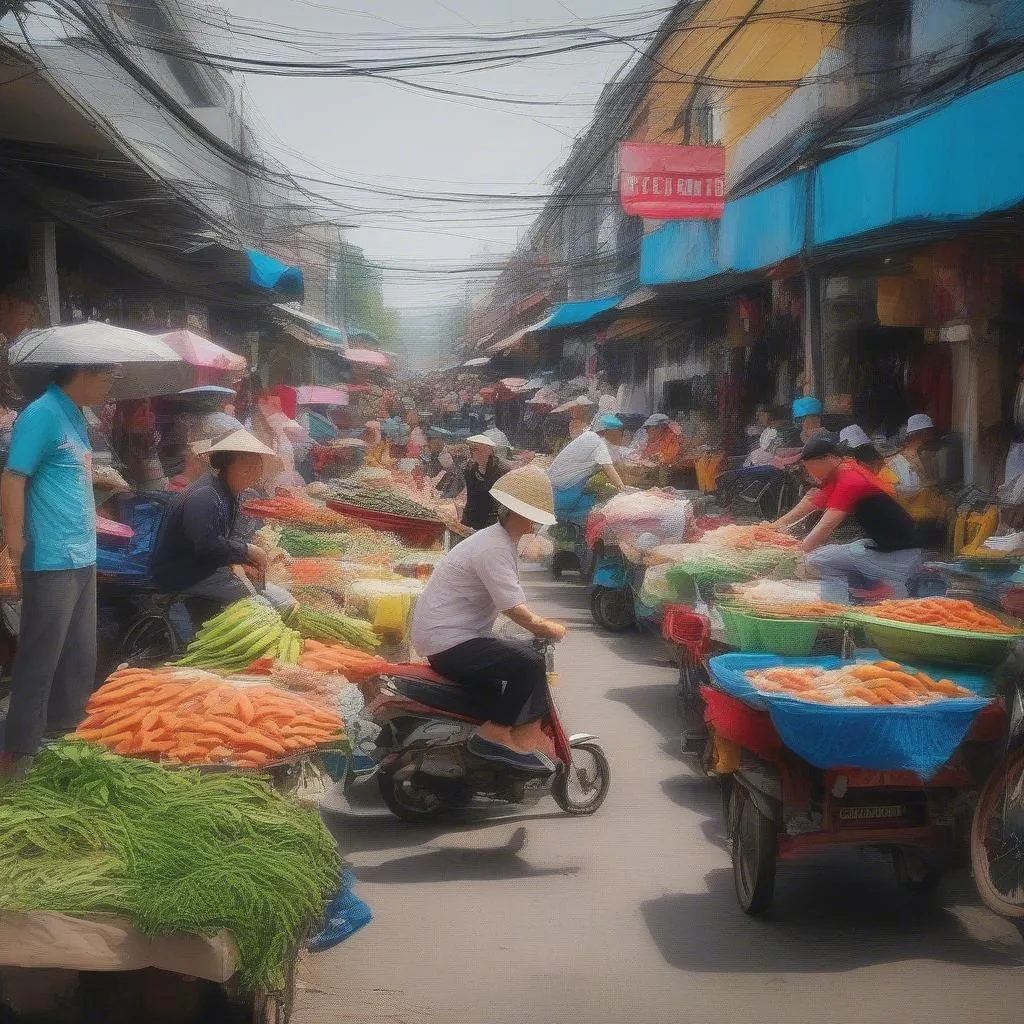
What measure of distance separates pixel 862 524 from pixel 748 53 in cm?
1585

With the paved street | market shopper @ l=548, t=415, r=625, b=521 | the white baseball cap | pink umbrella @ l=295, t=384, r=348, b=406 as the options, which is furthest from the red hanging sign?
pink umbrella @ l=295, t=384, r=348, b=406

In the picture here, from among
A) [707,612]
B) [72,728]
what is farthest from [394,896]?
[707,612]

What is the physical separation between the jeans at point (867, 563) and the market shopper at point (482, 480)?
15.8 feet

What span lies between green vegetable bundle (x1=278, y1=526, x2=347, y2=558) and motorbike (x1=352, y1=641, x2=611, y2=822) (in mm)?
4331

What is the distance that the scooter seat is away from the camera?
569cm

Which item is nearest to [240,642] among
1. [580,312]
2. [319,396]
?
[580,312]

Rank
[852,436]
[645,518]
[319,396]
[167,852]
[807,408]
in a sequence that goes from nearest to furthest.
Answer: [167,852]
[645,518]
[852,436]
[807,408]
[319,396]

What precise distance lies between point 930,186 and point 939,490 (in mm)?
3801

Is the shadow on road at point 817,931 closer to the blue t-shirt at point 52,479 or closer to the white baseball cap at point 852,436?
the blue t-shirt at point 52,479

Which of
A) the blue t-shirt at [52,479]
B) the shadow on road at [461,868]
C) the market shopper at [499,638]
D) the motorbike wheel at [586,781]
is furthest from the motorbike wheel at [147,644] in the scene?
the motorbike wheel at [586,781]

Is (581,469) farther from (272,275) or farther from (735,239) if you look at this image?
(272,275)

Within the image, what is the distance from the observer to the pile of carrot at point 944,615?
5422 millimetres

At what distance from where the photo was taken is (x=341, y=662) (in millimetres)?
5996

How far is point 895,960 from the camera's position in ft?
14.2
